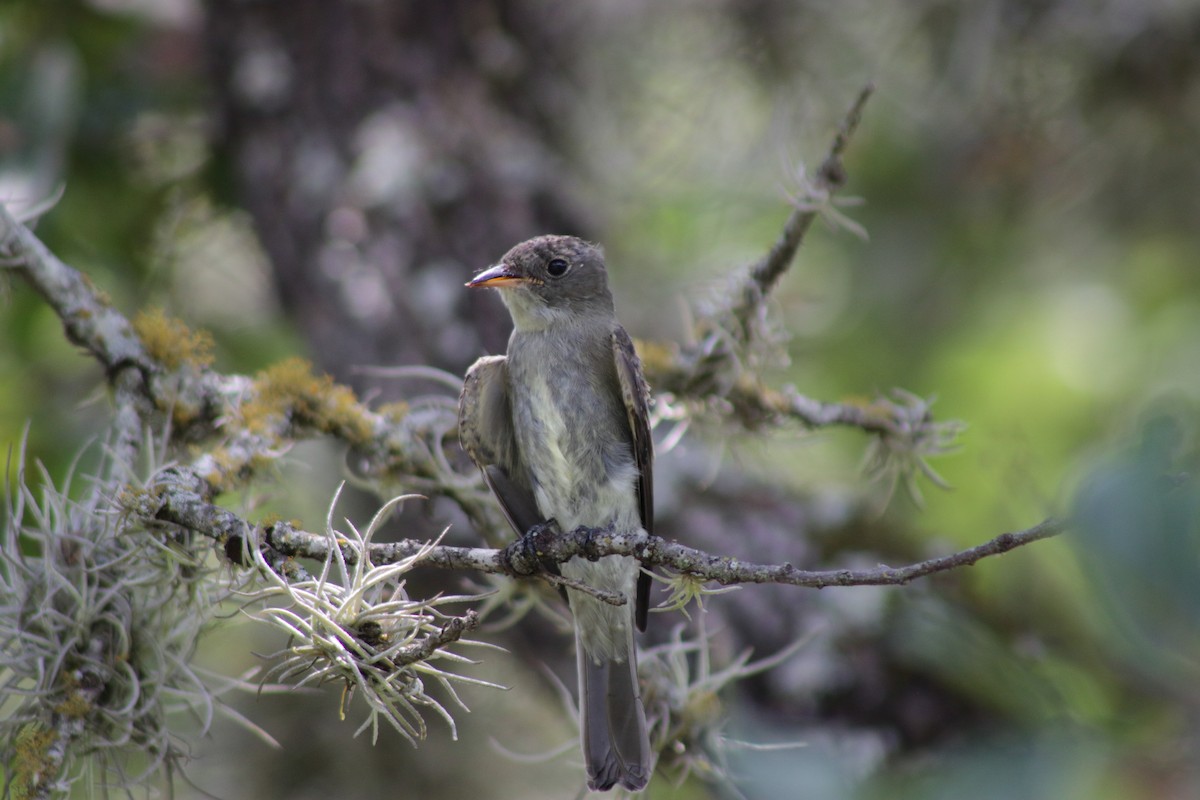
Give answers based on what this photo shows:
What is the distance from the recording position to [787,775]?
7.70 feet

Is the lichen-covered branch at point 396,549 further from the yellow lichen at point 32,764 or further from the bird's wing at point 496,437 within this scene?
the bird's wing at point 496,437

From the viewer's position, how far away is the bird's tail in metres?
2.72

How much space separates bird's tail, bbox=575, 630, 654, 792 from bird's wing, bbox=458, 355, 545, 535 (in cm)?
40

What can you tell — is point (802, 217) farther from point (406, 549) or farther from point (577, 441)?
point (406, 549)

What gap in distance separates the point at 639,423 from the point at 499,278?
62cm

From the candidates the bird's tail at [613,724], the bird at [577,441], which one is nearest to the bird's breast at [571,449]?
the bird at [577,441]

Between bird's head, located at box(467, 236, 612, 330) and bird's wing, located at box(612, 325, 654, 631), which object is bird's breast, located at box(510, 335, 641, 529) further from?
bird's head, located at box(467, 236, 612, 330)

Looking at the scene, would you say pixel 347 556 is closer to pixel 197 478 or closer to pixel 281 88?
pixel 197 478

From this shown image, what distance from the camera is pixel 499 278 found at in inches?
128

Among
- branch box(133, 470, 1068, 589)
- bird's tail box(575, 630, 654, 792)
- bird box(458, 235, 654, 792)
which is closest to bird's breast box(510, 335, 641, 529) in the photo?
bird box(458, 235, 654, 792)

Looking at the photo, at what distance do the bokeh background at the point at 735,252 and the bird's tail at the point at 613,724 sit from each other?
24cm

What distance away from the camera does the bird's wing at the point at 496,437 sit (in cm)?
293

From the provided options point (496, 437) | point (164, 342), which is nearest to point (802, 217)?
point (496, 437)

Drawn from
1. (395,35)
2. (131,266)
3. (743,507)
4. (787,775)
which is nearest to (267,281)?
(131,266)
